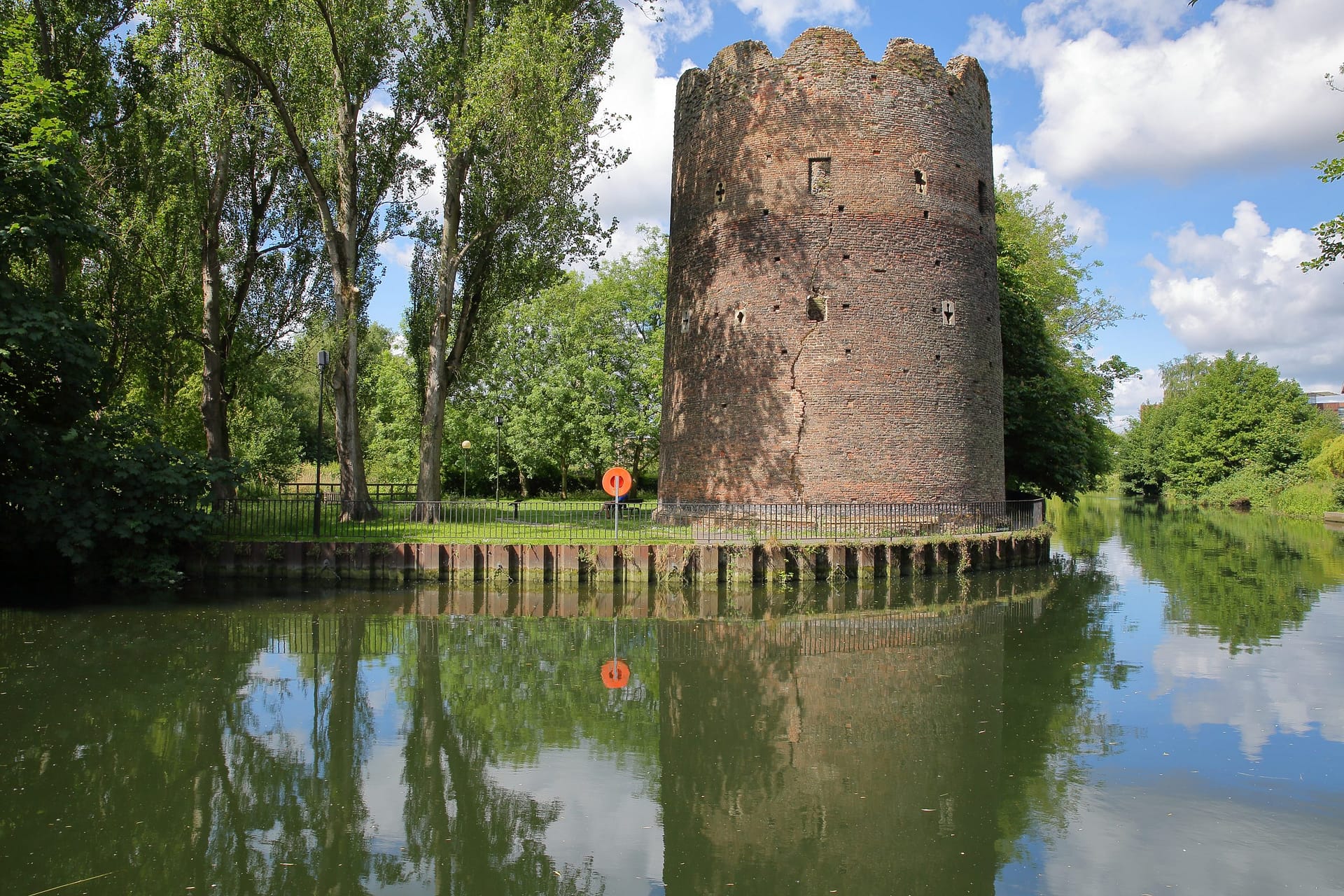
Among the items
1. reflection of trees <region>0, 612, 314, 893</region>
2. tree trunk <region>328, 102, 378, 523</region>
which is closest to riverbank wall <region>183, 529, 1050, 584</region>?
tree trunk <region>328, 102, 378, 523</region>

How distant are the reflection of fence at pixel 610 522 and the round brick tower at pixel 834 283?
0.63 m

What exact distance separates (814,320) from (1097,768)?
14295 mm

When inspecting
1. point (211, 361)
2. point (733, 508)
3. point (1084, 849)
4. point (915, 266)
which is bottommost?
point (1084, 849)

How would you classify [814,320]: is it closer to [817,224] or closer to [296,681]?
[817,224]

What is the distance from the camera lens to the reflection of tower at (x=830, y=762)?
5766 millimetres

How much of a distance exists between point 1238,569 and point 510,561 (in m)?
16.2

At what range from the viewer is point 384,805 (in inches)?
262

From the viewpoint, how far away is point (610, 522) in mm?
19812

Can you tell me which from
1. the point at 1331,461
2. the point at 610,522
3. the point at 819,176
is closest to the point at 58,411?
the point at 610,522

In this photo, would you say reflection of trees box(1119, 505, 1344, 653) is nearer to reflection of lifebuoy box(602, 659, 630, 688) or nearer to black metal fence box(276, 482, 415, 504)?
reflection of lifebuoy box(602, 659, 630, 688)

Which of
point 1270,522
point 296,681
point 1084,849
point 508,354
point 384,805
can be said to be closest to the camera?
point 1084,849

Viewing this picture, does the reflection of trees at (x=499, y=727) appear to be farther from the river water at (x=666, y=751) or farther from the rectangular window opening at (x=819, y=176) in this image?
the rectangular window opening at (x=819, y=176)

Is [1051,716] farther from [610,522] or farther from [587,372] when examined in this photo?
[587,372]

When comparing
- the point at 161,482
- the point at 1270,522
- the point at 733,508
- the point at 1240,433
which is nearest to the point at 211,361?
the point at 161,482
